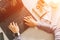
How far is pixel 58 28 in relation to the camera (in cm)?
146

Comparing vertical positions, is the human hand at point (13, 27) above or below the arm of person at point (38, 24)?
below

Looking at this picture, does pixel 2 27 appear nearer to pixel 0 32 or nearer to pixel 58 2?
pixel 0 32

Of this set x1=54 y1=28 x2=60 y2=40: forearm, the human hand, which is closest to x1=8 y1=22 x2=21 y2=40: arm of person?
the human hand

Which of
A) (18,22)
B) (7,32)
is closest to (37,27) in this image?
(18,22)

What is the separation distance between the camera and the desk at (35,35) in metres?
1.49

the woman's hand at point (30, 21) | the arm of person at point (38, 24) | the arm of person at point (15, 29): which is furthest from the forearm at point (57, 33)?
the arm of person at point (15, 29)

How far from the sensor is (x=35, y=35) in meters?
1.52

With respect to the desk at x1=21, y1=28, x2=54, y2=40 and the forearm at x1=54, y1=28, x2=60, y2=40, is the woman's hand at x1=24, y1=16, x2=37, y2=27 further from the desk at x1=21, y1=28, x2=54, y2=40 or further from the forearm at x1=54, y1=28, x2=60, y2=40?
the forearm at x1=54, y1=28, x2=60, y2=40

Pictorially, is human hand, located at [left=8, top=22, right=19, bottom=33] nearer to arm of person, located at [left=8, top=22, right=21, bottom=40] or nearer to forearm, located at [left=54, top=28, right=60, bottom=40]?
arm of person, located at [left=8, top=22, right=21, bottom=40]

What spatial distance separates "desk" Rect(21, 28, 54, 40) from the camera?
149 cm

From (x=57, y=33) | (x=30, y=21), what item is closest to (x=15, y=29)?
(x=30, y=21)

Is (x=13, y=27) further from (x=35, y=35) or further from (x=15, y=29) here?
(x=35, y=35)

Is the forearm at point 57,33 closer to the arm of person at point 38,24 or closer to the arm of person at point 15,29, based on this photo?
the arm of person at point 38,24

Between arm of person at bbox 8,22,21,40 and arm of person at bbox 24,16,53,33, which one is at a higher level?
arm of person at bbox 24,16,53,33
